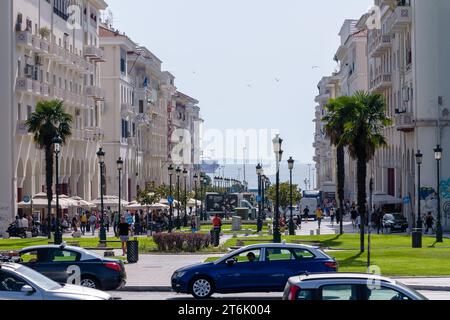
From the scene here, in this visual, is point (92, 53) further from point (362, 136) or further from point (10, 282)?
point (10, 282)

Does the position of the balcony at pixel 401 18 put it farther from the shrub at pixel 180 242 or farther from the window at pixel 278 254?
the window at pixel 278 254

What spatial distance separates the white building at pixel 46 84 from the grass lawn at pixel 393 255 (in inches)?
951

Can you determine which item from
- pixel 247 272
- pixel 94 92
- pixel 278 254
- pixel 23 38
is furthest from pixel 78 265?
pixel 94 92

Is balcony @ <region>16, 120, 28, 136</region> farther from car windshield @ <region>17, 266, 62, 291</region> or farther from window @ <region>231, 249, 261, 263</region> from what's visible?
car windshield @ <region>17, 266, 62, 291</region>

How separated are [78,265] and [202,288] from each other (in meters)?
3.19

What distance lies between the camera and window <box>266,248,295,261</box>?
2778 centimetres

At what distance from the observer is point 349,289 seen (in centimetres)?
1652

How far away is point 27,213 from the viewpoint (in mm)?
75562

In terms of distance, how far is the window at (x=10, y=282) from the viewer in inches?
763

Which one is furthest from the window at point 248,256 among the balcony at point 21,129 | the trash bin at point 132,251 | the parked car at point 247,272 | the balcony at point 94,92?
the balcony at point 94,92

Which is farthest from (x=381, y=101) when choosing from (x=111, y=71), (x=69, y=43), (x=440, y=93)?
(x=111, y=71)

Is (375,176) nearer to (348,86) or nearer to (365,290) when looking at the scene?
(348,86)

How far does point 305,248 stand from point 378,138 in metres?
23.1
